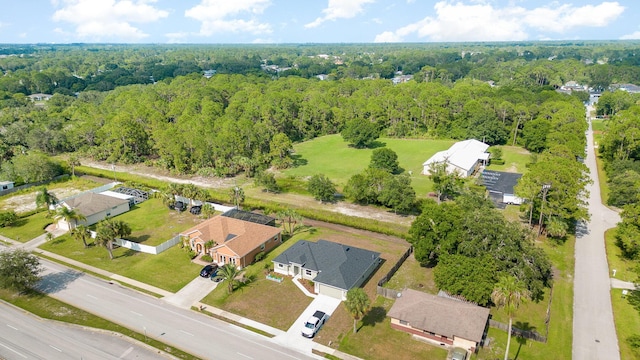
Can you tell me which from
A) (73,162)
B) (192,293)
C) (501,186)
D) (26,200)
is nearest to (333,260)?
(192,293)

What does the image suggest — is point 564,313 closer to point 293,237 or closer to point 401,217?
point 401,217

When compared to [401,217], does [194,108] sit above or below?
above

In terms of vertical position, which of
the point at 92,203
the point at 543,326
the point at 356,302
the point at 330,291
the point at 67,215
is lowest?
the point at 543,326

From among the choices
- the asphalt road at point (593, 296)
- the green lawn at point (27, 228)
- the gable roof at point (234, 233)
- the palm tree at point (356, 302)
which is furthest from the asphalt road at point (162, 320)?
the asphalt road at point (593, 296)

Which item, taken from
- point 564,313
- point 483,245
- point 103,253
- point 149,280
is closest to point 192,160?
point 103,253

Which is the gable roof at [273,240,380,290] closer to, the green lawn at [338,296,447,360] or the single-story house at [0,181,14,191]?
the green lawn at [338,296,447,360]

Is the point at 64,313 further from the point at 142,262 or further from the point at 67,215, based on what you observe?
the point at 67,215

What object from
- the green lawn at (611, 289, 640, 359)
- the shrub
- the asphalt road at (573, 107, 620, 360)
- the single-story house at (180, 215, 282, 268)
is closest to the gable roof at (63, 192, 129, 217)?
the shrub
